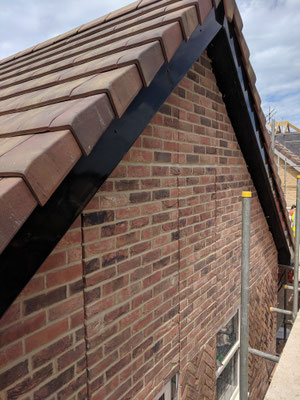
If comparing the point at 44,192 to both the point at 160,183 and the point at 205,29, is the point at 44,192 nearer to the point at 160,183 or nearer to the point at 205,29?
the point at 160,183

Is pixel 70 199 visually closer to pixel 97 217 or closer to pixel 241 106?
pixel 97 217

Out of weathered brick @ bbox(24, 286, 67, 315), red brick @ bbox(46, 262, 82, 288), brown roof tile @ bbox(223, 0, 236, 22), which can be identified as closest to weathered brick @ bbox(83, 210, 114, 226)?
red brick @ bbox(46, 262, 82, 288)

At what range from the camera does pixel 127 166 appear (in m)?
1.74

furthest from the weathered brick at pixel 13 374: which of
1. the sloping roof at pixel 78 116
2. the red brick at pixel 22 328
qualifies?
the sloping roof at pixel 78 116

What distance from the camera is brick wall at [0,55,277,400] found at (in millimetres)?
1320

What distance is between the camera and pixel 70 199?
109cm

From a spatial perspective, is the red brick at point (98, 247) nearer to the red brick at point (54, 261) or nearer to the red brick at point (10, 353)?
the red brick at point (54, 261)

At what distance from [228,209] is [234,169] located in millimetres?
518

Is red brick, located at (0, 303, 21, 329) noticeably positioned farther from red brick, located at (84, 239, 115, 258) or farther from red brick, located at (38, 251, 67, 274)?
red brick, located at (84, 239, 115, 258)

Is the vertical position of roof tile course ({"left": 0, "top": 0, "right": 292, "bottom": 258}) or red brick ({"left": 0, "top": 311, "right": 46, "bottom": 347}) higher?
roof tile course ({"left": 0, "top": 0, "right": 292, "bottom": 258})

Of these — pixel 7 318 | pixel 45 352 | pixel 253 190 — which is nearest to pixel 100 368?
pixel 45 352

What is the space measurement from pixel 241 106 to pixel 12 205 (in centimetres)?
283

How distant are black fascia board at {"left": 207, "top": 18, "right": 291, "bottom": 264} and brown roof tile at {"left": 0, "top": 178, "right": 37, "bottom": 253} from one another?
223 centimetres

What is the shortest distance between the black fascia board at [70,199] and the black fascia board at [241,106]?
4.03 feet
